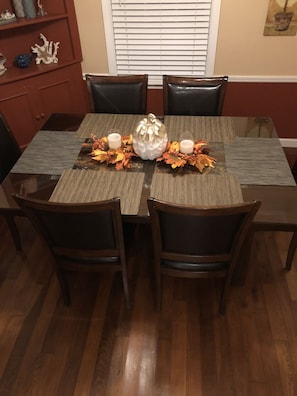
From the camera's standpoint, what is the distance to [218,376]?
5.43 feet

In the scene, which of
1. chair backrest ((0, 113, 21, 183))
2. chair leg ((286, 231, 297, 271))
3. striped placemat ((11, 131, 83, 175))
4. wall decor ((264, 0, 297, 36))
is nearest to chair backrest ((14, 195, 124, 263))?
striped placemat ((11, 131, 83, 175))

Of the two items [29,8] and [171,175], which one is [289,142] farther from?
[29,8]

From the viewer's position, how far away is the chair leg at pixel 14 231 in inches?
84.6

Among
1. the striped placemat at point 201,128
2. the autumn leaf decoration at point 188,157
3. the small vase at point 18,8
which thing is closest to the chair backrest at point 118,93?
the striped placemat at point 201,128

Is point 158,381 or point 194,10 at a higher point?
point 194,10

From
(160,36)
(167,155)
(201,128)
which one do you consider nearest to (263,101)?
(160,36)

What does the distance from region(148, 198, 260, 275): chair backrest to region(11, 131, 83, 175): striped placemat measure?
0.68 metres

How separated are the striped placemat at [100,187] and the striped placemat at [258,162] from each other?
1.69 ft

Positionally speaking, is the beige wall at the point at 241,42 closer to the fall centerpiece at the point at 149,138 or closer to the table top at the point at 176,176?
the table top at the point at 176,176

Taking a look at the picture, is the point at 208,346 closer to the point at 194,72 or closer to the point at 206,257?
the point at 206,257

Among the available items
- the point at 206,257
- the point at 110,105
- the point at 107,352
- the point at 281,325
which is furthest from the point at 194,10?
the point at 107,352

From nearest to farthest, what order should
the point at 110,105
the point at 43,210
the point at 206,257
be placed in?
the point at 43,210
the point at 206,257
the point at 110,105

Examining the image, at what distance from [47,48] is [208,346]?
2732 mm

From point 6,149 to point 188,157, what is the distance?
1164 mm
